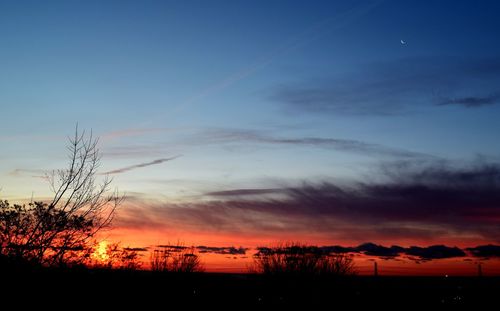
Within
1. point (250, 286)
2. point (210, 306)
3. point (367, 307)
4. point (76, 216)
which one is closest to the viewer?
point (76, 216)

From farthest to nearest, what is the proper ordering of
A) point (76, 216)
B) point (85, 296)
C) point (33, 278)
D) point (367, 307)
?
point (367, 307)
point (85, 296)
point (76, 216)
point (33, 278)

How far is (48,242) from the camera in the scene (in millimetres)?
21031

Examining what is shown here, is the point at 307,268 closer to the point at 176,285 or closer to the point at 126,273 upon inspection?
the point at 176,285

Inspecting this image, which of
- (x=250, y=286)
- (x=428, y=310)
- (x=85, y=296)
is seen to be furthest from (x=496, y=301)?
(x=85, y=296)

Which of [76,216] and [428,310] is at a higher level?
[76,216]

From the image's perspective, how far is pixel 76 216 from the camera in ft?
71.7

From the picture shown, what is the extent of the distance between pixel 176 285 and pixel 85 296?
16084 mm

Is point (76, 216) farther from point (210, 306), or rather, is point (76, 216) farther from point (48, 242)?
point (210, 306)

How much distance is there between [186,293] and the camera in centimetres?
3988

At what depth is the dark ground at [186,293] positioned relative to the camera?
826 inches

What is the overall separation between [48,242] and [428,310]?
30.4 meters

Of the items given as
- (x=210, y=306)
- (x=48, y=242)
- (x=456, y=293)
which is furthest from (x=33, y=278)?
(x=456, y=293)

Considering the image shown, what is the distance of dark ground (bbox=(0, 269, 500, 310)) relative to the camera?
68.8 feet

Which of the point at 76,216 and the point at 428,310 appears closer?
the point at 76,216
